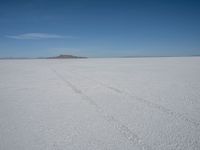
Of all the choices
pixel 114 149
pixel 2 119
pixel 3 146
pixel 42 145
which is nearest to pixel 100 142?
pixel 114 149

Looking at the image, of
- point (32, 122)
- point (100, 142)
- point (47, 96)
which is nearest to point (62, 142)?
point (100, 142)

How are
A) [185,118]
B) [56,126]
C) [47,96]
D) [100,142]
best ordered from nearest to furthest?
[100,142] → [56,126] → [185,118] → [47,96]

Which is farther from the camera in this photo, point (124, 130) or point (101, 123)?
point (101, 123)

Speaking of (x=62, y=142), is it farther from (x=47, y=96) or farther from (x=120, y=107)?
(x=47, y=96)

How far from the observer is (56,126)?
3.21 metres

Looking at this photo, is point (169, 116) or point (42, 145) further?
point (169, 116)

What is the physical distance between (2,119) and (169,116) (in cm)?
343

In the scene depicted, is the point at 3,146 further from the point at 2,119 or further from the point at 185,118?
the point at 185,118

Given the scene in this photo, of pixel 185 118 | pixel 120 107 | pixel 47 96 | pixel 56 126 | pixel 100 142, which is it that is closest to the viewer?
pixel 100 142

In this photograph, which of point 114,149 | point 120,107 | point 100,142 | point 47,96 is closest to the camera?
point 114,149

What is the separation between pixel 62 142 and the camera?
103 inches

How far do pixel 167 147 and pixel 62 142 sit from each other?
153 centimetres

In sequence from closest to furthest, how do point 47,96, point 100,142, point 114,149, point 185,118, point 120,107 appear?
1. point 114,149
2. point 100,142
3. point 185,118
4. point 120,107
5. point 47,96

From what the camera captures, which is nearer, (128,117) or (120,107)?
(128,117)
